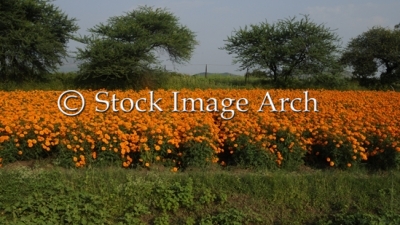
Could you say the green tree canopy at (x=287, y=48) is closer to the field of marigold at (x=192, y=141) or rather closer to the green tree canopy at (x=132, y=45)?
the green tree canopy at (x=132, y=45)

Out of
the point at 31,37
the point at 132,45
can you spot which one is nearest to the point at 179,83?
the point at 132,45

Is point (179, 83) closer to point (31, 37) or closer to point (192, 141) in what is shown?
point (31, 37)

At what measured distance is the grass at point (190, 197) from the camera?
4.82 m

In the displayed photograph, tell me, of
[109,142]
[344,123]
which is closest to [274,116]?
[344,123]

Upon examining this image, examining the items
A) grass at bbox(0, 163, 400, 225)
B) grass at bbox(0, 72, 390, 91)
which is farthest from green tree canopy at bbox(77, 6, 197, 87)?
grass at bbox(0, 163, 400, 225)

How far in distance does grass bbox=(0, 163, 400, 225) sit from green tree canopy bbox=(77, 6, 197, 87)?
41.1 feet

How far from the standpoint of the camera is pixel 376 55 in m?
21.4

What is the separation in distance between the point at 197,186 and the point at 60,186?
1.59 m

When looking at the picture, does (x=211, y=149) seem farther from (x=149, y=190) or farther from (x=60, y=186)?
(x=60, y=186)

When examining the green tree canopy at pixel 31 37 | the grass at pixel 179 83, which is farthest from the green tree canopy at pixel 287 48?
the green tree canopy at pixel 31 37

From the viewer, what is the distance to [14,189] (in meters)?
4.98

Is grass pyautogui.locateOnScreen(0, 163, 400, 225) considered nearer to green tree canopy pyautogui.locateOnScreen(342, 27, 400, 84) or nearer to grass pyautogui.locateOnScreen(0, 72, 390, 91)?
grass pyautogui.locateOnScreen(0, 72, 390, 91)

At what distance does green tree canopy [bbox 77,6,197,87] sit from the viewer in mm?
17938

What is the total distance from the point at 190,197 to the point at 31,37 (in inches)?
592
